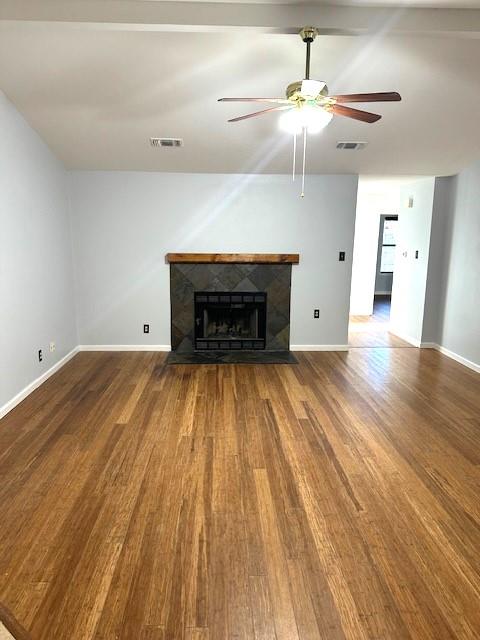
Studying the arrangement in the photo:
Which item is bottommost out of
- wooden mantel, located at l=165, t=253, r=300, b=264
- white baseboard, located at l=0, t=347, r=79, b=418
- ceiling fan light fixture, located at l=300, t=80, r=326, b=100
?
white baseboard, located at l=0, t=347, r=79, b=418

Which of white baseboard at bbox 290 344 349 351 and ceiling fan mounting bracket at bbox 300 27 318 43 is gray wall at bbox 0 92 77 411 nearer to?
ceiling fan mounting bracket at bbox 300 27 318 43

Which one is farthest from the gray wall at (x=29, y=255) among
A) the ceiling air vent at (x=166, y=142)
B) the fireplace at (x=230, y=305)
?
the fireplace at (x=230, y=305)

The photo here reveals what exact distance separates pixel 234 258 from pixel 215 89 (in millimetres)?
2090

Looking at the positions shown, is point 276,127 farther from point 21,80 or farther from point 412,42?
point 21,80

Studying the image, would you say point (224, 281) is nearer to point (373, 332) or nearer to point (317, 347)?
point (317, 347)

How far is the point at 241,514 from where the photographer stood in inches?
81.7

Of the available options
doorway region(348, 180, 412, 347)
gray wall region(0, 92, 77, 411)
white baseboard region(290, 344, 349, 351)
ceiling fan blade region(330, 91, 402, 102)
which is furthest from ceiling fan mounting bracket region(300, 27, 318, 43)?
doorway region(348, 180, 412, 347)

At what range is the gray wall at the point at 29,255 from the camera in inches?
130

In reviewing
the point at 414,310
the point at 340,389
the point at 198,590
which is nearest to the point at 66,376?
the point at 340,389

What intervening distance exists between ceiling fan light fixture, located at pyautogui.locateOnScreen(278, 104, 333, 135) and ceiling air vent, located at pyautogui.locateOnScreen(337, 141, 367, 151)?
176 centimetres

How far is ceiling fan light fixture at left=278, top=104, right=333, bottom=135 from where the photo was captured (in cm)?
236

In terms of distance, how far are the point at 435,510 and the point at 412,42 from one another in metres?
2.91

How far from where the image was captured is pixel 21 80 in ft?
10.0

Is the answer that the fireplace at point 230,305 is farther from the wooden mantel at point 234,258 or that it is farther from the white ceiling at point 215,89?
the white ceiling at point 215,89
